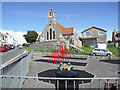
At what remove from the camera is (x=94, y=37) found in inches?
1751

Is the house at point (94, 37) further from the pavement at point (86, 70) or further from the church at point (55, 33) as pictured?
the pavement at point (86, 70)

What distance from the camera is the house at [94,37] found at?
4309 centimetres

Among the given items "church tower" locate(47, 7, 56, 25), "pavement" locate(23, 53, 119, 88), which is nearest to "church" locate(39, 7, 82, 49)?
"church tower" locate(47, 7, 56, 25)

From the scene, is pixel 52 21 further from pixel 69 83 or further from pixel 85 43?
pixel 69 83

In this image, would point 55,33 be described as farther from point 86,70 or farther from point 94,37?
point 86,70

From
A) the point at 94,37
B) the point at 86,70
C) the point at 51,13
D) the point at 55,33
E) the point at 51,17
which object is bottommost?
the point at 86,70

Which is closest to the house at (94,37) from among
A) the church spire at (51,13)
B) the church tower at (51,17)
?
the church tower at (51,17)

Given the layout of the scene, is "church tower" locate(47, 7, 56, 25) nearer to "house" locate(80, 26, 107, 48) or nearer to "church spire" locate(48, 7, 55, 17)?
"church spire" locate(48, 7, 55, 17)

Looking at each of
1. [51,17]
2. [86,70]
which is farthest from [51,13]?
[86,70]

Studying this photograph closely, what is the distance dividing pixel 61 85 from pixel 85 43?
41421mm

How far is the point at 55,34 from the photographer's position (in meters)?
44.8

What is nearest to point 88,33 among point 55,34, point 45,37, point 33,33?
point 55,34

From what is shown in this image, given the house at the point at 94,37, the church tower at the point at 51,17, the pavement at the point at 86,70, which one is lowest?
the pavement at the point at 86,70

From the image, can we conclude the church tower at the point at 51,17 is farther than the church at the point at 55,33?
Yes
